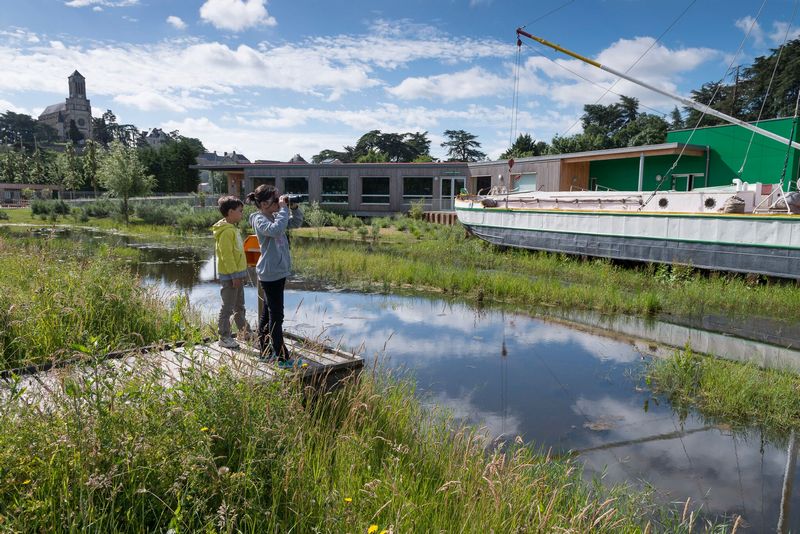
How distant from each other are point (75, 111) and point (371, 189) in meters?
138

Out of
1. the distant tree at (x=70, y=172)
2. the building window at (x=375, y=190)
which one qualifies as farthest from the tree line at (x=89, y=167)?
the building window at (x=375, y=190)

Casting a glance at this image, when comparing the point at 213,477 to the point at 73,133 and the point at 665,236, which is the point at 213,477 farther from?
the point at 73,133

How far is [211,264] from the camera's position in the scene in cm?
1595

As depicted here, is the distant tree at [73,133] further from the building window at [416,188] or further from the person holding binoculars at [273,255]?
the person holding binoculars at [273,255]

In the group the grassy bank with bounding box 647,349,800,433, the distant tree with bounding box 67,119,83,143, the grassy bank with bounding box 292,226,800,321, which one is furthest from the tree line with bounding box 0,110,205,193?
the distant tree with bounding box 67,119,83,143

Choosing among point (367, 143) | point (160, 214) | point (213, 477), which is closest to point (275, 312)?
point (213, 477)

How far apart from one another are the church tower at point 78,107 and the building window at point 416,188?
441 feet

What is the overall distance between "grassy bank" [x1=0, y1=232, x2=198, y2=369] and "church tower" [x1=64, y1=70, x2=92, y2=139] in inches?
6033

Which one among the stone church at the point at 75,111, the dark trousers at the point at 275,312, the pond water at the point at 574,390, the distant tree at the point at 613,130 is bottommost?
the pond water at the point at 574,390

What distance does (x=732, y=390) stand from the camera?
5750mm

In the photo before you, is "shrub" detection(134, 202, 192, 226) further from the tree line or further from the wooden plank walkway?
the wooden plank walkway

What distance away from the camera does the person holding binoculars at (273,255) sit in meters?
4.56

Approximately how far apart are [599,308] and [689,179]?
14.0 m

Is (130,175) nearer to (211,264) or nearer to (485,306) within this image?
(211,264)
